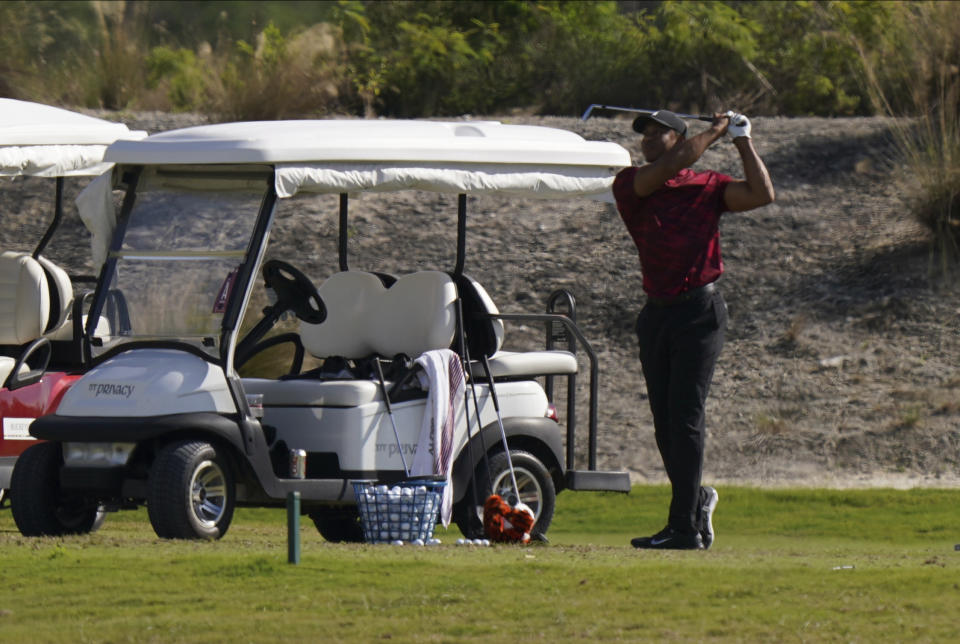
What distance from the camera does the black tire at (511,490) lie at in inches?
330

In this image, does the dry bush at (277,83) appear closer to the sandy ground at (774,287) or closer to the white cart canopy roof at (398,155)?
the sandy ground at (774,287)

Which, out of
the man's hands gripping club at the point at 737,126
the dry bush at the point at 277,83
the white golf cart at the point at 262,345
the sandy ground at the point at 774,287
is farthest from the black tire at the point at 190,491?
the dry bush at the point at 277,83

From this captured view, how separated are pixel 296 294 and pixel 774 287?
856 centimetres

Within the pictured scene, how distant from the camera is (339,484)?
8008 mm

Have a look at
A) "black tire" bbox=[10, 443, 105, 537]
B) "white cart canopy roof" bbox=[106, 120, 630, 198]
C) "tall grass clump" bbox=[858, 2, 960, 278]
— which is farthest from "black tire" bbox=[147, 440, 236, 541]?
"tall grass clump" bbox=[858, 2, 960, 278]

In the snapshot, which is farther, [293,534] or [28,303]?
[28,303]

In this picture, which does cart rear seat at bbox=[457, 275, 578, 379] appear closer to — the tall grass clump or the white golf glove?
the white golf glove

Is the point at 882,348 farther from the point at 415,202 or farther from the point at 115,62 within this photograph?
the point at 115,62

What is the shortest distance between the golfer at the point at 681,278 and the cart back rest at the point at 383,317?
1.10m

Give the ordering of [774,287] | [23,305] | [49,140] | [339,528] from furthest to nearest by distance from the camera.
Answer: [774,287] → [23,305] → [49,140] → [339,528]

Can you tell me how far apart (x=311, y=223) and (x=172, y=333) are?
9318mm

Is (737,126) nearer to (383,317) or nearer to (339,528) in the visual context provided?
(383,317)

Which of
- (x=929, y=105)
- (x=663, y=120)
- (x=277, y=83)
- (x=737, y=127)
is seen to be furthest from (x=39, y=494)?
(x=929, y=105)

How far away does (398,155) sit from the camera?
795 centimetres
